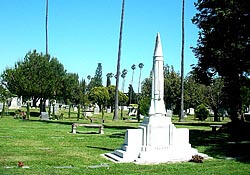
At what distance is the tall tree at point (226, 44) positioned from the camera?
18109 millimetres

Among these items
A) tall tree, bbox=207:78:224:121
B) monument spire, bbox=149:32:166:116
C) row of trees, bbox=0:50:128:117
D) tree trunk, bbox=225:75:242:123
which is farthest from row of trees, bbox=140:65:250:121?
monument spire, bbox=149:32:166:116

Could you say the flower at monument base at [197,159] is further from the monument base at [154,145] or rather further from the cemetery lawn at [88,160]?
the monument base at [154,145]

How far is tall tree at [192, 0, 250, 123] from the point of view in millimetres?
18109

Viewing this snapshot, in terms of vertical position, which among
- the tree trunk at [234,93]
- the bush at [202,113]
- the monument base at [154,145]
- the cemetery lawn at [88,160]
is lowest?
the cemetery lawn at [88,160]

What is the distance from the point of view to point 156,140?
13.0 meters

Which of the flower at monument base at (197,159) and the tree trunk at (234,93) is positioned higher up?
the tree trunk at (234,93)

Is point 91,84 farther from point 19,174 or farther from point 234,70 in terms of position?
point 19,174

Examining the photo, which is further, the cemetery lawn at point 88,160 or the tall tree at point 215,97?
the tall tree at point 215,97

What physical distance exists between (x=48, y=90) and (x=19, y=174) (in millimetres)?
34111

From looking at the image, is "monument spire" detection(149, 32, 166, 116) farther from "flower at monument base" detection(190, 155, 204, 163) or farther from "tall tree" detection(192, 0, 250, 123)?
"tall tree" detection(192, 0, 250, 123)

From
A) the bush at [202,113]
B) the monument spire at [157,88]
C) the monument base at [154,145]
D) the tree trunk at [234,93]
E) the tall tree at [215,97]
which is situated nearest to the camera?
the monument base at [154,145]

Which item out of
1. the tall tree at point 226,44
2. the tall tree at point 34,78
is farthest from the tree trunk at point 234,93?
the tall tree at point 34,78

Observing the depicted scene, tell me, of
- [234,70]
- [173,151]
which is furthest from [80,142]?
[234,70]

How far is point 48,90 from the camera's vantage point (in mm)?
42906
